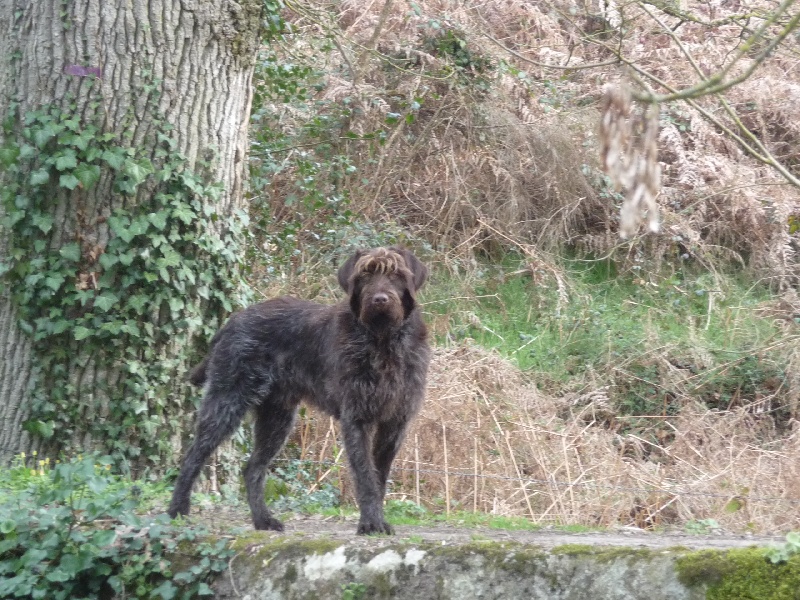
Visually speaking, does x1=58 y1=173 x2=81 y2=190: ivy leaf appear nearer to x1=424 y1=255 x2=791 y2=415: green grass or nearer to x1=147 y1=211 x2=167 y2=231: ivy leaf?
x1=147 y1=211 x2=167 y2=231: ivy leaf

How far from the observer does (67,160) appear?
7.52 meters

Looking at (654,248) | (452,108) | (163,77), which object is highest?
(452,108)

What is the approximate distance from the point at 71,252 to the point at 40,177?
61 cm

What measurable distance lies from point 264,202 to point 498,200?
4384 mm

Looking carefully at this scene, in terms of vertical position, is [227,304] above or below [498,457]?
above

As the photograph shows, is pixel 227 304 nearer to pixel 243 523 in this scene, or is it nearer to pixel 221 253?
pixel 221 253

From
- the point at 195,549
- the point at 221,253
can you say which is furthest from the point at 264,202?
the point at 195,549

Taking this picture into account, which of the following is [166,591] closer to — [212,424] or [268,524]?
[268,524]

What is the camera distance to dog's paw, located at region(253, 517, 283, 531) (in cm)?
658

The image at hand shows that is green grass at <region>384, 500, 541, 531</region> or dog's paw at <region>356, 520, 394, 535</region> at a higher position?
dog's paw at <region>356, 520, 394, 535</region>

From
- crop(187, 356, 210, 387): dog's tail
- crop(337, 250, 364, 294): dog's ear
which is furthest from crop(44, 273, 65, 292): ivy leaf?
crop(337, 250, 364, 294): dog's ear

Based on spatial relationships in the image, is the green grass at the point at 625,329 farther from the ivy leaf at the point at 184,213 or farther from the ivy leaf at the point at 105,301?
the ivy leaf at the point at 105,301

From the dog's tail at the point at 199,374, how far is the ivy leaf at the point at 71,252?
126 cm

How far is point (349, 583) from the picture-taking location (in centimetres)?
526
